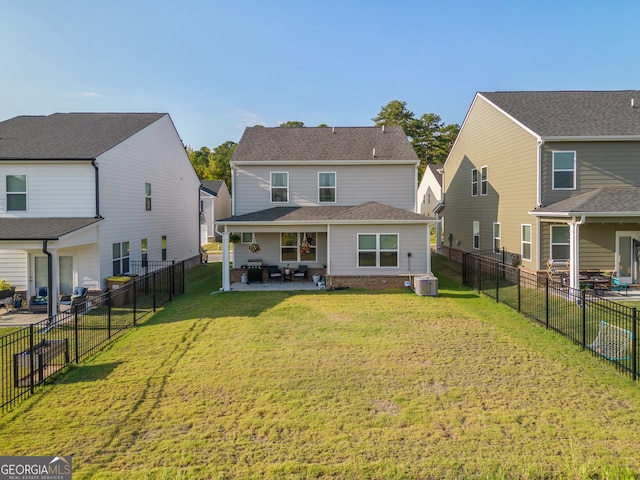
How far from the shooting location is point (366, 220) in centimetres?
1530

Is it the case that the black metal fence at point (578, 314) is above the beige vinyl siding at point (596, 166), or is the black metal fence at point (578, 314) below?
below

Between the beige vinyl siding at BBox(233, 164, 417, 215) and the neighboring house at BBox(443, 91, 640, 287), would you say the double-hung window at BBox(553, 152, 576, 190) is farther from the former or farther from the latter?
the beige vinyl siding at BBox(233, 164, 417, 215)

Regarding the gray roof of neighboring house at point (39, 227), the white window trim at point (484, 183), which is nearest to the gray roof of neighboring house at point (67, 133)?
the gray roof of neighboring house at point (39, 227)

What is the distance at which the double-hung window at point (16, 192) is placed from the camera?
1323 cm

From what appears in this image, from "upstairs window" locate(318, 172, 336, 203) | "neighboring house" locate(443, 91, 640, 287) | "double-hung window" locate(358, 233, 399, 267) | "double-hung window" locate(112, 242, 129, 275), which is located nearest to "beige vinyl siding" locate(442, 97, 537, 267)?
"neighboring house" locate(443, 91, 640, 287)

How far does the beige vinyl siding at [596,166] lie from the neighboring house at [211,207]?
3017 centimetres

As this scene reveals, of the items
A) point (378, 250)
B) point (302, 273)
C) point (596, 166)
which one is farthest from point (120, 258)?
point (596, 166)

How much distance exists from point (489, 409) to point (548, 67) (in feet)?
92.6

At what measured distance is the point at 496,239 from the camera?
19.0 m

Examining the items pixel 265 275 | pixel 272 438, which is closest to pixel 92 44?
pixel 265 275

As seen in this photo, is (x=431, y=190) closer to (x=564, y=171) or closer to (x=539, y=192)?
(x=564, y=171)

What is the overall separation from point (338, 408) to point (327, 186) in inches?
523

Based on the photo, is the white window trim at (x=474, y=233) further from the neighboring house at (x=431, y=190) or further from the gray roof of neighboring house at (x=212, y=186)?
the gray roof of neighboring house at (x=212, y=186)

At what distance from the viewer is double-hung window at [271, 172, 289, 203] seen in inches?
709
